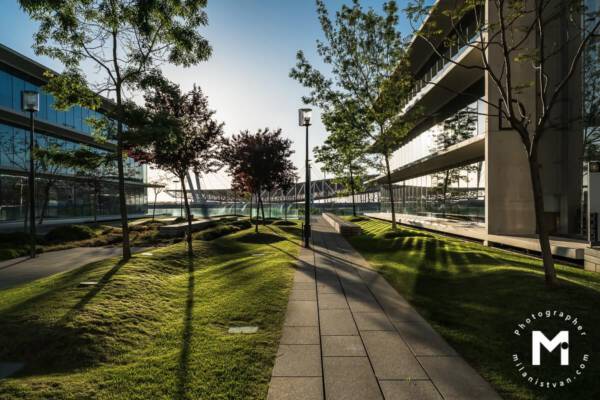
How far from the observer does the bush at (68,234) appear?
1849 centimetres

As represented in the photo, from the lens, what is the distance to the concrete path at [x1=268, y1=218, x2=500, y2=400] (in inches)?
150

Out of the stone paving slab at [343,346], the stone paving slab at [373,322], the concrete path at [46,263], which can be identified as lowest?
the concrete path at [46,263]

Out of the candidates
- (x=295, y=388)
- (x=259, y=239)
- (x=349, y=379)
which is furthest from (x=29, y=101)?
(x=349, y=379)

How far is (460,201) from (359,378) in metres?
19.3

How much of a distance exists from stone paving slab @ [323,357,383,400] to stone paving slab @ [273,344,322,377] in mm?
154

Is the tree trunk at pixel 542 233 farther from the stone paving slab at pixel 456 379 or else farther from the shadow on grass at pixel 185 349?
the shadow on grass at pixel 185 349

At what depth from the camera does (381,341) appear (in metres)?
5.17

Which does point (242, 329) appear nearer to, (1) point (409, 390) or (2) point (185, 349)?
(2) point (185, 349)

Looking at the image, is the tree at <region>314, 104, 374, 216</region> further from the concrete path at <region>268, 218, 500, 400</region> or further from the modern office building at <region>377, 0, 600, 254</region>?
the concrete path at <region>268, 218, 500, 400</region>

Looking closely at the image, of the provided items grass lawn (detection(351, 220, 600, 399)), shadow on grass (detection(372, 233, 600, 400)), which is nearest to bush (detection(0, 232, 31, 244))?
grass lawn (detection(351, 220, 600, 399))

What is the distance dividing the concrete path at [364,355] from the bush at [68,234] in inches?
678

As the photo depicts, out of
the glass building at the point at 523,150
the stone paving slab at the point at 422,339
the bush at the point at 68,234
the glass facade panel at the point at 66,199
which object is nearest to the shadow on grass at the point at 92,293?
the stone paving slab at the point at 422,339

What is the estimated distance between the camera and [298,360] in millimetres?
4551

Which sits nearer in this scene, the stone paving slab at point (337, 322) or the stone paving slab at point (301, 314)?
the stone paving slab at point (337, 322)
